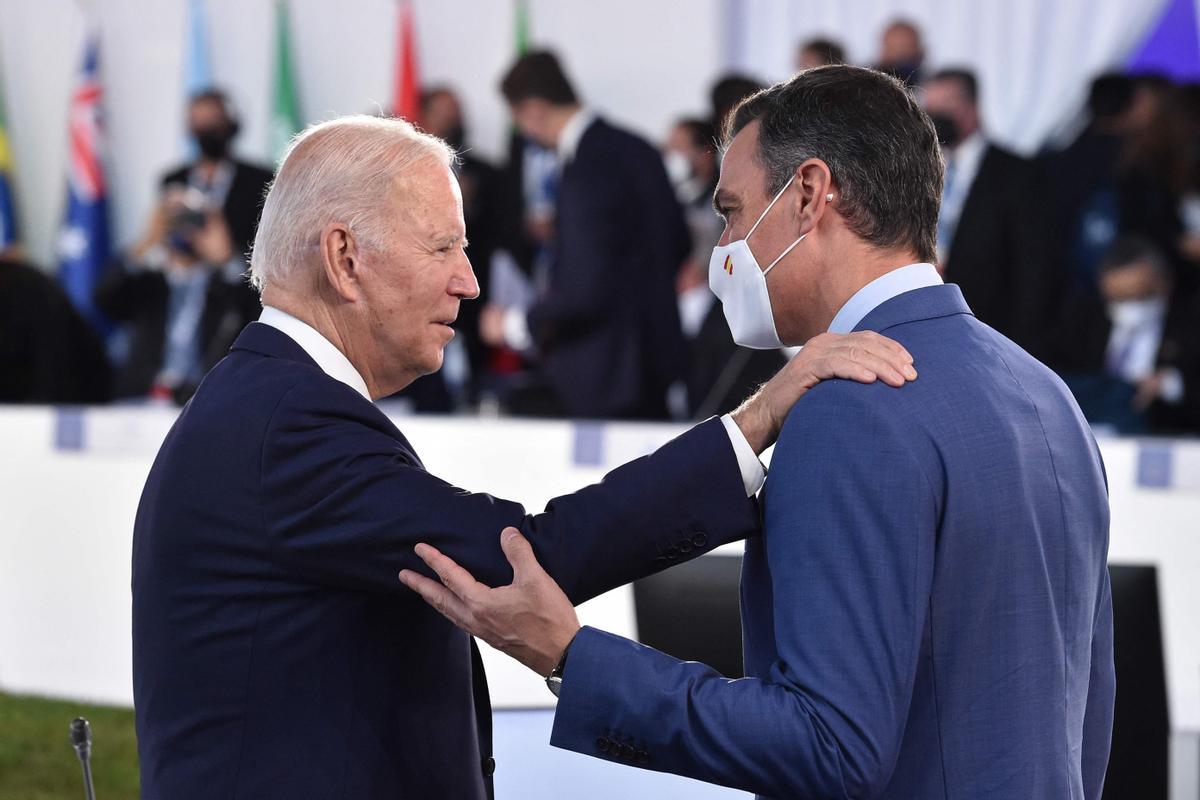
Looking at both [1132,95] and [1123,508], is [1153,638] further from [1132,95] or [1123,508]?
[1132,95]

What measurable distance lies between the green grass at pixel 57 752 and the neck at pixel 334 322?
7.97 feet

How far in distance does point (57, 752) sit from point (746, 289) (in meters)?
3.30

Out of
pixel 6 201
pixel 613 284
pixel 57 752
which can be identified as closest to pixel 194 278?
pixel 613 284

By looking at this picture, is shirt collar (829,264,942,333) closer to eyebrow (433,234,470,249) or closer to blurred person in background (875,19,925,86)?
eyebrow (433,234,470,249)

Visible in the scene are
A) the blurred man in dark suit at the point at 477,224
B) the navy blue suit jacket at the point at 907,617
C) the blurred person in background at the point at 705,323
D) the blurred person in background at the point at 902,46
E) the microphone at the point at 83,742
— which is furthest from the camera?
the blurred man in dark suit at the point at 477,224

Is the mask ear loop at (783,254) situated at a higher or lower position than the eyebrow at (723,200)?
lower

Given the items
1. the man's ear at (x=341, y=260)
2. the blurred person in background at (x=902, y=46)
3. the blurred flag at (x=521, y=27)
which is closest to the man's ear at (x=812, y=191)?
the man's ear at (x=341, y=260)

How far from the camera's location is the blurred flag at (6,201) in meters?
10.8

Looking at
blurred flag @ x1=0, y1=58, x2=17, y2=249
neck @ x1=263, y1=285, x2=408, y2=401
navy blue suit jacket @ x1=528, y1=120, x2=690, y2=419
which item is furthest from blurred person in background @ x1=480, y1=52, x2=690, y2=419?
blurred flag @ x1=0, y1=58, x2=17, y2=249

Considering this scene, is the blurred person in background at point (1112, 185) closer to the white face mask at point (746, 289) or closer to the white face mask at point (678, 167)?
the white face mask at point (678, 167)

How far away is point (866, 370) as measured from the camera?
5.01ft

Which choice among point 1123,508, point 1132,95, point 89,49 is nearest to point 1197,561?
point 1123,508

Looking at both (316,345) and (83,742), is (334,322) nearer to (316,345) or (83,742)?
(316,345)

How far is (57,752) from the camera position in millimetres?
4328
